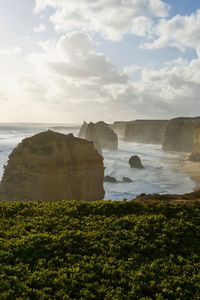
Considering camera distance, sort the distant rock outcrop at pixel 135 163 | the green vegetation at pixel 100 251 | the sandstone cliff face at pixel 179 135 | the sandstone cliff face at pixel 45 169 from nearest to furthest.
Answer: the green vegetation at pixel 100 251, the sandstone cliff face at pixel 45 169, the distant rock outcrop at pixel 135 163, the sandstone cliff face at pixel 179 135

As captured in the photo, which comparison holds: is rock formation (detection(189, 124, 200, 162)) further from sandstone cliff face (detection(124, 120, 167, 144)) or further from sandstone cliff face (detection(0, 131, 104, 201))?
sandstone cliff face (detection(0, 131, 104, 201))

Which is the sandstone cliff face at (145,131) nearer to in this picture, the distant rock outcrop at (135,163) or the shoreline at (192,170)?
the shoreline at (192,170)

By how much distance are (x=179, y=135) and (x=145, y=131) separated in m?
42.7

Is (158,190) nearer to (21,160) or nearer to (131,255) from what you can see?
(21,160)

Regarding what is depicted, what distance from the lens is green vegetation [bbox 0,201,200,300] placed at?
33.5 ft

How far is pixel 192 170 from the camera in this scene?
89.3m

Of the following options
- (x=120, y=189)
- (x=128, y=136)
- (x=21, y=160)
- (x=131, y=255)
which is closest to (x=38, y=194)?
(x=21, y=160)

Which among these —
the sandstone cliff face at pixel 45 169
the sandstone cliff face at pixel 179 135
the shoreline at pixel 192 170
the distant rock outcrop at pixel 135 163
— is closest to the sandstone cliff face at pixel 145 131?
the sandstone cliff face at pixel 179 135

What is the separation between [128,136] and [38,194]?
150809mm

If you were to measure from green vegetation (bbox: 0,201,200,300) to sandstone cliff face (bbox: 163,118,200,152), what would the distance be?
122 m

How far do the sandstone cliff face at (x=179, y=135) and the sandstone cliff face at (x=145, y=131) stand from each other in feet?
92.7

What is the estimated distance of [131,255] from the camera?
12125mm

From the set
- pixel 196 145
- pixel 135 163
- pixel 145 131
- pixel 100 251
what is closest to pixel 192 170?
pixel 135 163

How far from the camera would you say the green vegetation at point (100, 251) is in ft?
33.5
